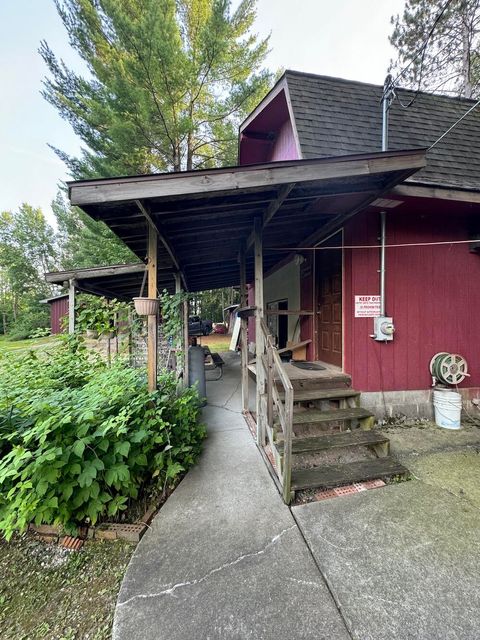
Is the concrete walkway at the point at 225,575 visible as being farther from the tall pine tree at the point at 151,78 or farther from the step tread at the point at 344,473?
the tall pine tree at the point at 151,78

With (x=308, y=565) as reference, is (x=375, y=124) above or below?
above

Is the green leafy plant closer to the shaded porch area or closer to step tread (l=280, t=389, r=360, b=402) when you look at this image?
the shaded porch area

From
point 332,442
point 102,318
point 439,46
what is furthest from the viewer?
point 439,46

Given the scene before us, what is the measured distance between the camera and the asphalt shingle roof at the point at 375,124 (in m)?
3.83

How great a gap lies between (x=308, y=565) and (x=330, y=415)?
5.36 feet

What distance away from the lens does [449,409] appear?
353cm

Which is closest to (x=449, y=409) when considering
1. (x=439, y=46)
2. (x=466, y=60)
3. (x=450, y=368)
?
(x=450, y=368)

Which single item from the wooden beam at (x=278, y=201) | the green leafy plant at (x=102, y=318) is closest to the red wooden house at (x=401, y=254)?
the wooden beam at (x=278, y=201)

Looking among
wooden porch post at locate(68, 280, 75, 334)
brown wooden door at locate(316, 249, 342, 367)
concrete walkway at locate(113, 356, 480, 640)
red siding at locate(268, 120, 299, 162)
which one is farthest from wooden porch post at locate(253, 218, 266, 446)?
wooden porch post at locate(68, 280, 75, 334)

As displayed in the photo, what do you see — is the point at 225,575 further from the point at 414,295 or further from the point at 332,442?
the point at 414,295

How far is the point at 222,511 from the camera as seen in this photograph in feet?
7.14

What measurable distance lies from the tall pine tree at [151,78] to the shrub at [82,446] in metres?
9.03

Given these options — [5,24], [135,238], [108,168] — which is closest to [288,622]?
[135,238]

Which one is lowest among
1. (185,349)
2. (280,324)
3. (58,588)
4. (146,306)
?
(58,588)
